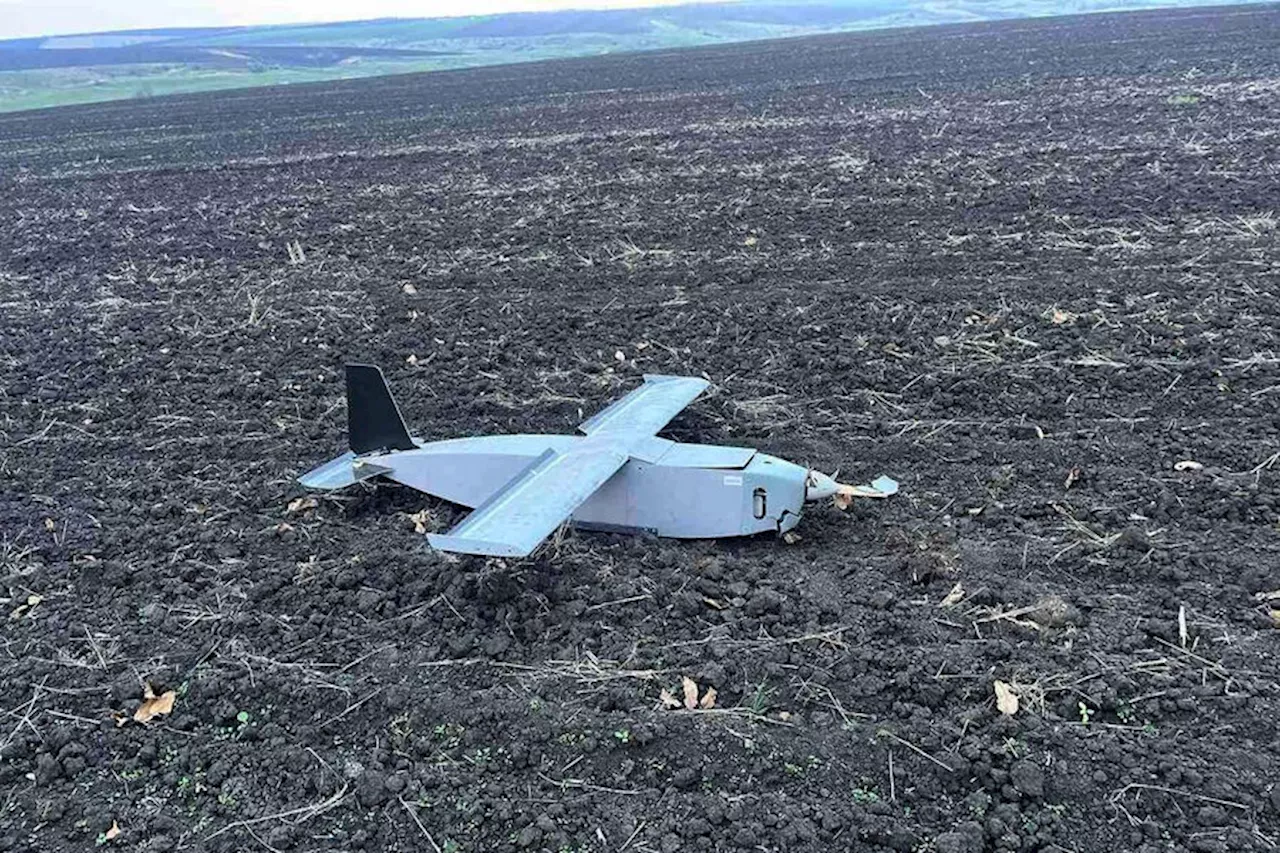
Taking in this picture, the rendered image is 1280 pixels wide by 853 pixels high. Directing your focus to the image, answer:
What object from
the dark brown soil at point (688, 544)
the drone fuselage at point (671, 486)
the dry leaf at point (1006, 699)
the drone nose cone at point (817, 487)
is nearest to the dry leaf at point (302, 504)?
the dark brown soil at point (688, 544)

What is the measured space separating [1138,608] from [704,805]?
9.25 ft

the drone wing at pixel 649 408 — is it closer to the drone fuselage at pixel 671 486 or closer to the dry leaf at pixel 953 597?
the drone fuselage at pixel 671 486

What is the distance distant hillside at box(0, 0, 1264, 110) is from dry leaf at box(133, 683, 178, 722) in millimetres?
63237

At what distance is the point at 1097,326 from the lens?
8977mm

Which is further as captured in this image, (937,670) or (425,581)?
(425,581)

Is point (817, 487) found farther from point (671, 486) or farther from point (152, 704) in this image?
point (152, 704)

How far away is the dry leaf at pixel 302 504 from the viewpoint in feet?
22.6

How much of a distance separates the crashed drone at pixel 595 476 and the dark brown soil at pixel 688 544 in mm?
228

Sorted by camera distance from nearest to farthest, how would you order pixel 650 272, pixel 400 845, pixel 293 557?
pixel 400 845
pixel 293 557
pixel 650 272

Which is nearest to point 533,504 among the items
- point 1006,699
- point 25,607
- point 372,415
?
point 372,415

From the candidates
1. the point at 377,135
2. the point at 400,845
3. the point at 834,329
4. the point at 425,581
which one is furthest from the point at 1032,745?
the point at 377,135

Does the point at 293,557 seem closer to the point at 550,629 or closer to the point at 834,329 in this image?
the point at 550,629

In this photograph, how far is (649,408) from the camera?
22.9 ft

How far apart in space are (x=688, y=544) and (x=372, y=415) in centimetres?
258
